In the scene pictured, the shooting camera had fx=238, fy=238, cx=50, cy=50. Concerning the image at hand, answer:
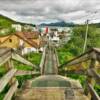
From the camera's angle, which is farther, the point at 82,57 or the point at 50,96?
the point at 82,57

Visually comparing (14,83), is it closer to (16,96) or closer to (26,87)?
(16,96)

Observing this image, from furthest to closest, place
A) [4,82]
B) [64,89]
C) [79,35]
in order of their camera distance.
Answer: [79,35], [64,89], [4,82]

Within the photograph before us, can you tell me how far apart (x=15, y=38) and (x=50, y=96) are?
4465 cm

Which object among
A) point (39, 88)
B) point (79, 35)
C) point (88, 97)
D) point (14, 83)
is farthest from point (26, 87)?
point (79, 35)

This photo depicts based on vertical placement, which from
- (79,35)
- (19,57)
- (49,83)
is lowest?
(79,35)

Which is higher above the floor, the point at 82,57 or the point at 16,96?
the point at 82,57

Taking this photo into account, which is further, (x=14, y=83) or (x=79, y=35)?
(x=79, y=35)

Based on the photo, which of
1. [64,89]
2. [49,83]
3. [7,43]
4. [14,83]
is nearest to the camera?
[14,83]

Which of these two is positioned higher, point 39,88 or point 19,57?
point 19,57

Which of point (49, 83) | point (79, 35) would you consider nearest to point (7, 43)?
point (79, 35)

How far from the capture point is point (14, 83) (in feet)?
12.3

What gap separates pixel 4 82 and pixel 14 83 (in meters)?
1.05

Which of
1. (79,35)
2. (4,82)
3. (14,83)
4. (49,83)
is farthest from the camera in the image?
(79,35)

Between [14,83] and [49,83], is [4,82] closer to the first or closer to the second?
[14,83]
